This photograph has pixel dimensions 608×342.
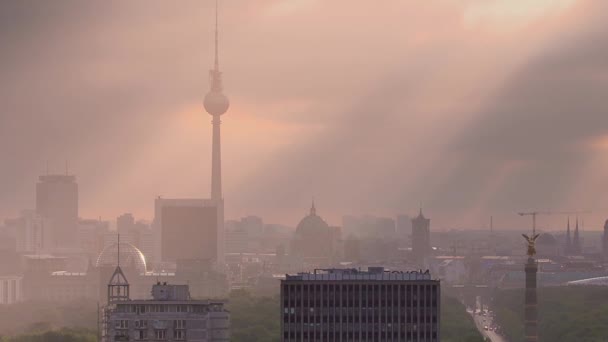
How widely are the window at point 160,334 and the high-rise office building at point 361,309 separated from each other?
1030cm

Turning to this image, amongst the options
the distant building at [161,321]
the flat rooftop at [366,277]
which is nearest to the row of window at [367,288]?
the flat rooftop at [366,277]

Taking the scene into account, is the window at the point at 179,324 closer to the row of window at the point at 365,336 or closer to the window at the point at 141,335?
the window at the point at 141,335

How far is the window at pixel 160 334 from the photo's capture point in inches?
6388

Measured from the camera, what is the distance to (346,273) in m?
162

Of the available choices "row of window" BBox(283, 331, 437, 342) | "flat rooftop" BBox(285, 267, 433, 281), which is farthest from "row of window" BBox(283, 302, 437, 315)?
"flat rooftop" BBox(285, 267, 433, 281)

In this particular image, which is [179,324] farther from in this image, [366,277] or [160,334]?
[366,277]

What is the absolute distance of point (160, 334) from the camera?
534ft

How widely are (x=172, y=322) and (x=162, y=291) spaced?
210 inches

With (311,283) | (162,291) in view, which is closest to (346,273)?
(311,283)

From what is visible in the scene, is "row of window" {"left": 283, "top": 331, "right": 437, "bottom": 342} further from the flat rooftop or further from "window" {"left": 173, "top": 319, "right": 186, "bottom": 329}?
"window" {"left": 173, "top": 319, "right": 186, "bottom": 329}

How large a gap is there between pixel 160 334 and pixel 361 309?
16.5m

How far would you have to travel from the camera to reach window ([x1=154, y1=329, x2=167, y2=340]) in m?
162

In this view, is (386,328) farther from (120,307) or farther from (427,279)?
(120,307)

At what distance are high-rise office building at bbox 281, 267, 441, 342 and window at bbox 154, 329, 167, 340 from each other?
10.3m
